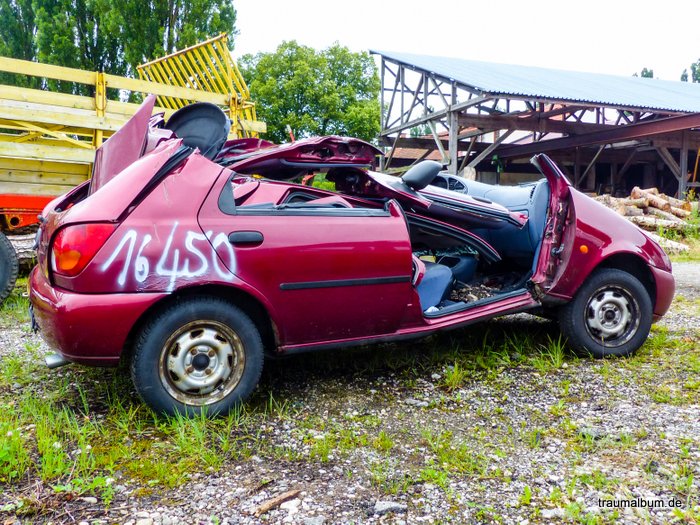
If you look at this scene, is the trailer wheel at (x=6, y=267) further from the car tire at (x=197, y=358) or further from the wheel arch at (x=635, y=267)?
the wheel arch at (x=635, y=267)

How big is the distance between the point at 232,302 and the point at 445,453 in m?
1.29

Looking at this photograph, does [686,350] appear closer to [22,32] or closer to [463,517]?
[463,517]

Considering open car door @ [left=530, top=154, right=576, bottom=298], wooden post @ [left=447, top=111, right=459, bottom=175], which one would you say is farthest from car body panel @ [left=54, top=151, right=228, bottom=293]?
wooden post @ [left=447, top=111, right=459, bottom=175]

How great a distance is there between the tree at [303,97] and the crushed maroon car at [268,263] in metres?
33.3

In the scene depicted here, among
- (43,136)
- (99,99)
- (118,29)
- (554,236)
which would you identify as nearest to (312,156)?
(554,236)

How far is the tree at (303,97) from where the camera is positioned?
1455 inches

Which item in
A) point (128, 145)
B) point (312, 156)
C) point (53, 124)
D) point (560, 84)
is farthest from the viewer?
point (560, 84)

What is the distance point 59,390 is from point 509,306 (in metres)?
2.84

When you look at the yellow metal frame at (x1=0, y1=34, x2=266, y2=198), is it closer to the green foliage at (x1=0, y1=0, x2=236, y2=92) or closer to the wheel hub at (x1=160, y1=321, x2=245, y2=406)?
the wheel hub at (x1=160, y1=321, x2=245, y2=406)

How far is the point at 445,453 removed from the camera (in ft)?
8.72

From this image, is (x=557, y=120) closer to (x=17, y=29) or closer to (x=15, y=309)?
(x=15, y=309)

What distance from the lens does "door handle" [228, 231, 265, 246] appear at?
9.57ft

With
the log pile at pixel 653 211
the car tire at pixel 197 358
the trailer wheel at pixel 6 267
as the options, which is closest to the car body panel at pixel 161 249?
the car tire at pixel 197 358

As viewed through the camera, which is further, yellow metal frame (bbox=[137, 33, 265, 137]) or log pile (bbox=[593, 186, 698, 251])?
log pile (bbox=[593, 186, 698, 251])
